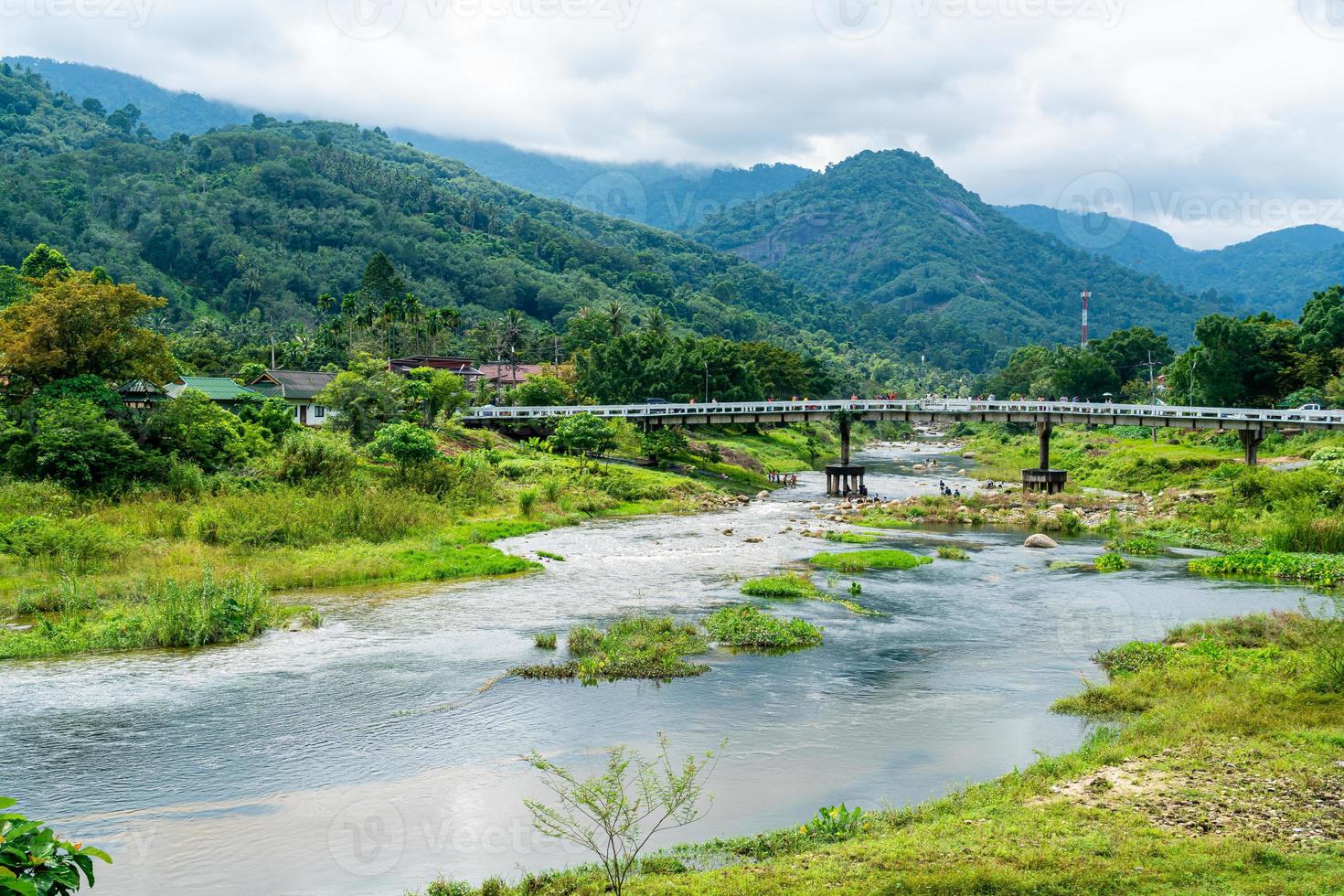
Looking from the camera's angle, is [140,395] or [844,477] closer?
[140,395]

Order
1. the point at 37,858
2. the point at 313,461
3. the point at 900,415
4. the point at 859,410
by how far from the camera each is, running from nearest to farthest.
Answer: the point at 37,858, the point at 313,461, the point at 859,410, the point at 900,415

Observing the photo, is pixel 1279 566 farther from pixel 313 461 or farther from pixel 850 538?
pixel 313 461

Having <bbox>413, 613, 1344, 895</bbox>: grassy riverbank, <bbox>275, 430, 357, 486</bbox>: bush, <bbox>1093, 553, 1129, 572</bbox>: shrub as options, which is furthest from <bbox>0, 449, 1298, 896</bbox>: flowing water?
<bbox>275, 430, 357, 486</bbox>: bush

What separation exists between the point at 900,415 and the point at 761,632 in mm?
61400

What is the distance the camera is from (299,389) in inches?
3258

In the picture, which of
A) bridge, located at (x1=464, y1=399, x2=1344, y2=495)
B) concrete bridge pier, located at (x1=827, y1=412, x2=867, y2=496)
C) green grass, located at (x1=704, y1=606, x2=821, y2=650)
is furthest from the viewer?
concrete bridge pier, located at (x1=827, y1=412, x2=867, y2=496)

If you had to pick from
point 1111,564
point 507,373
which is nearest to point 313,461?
point 1111,564

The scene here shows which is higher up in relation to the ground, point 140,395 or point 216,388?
point 216,388

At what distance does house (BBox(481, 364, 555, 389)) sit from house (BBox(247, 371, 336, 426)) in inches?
1010

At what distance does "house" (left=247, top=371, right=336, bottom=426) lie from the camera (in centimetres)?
8088

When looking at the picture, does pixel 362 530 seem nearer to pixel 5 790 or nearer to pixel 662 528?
pixel 662 528

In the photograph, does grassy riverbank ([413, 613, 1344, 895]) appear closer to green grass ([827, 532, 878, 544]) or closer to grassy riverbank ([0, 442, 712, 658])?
grassy riverbank ([0, 442, 712, 658])

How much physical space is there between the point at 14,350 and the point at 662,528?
3265 cm

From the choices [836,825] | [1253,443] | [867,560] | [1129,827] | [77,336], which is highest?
[77,336]
